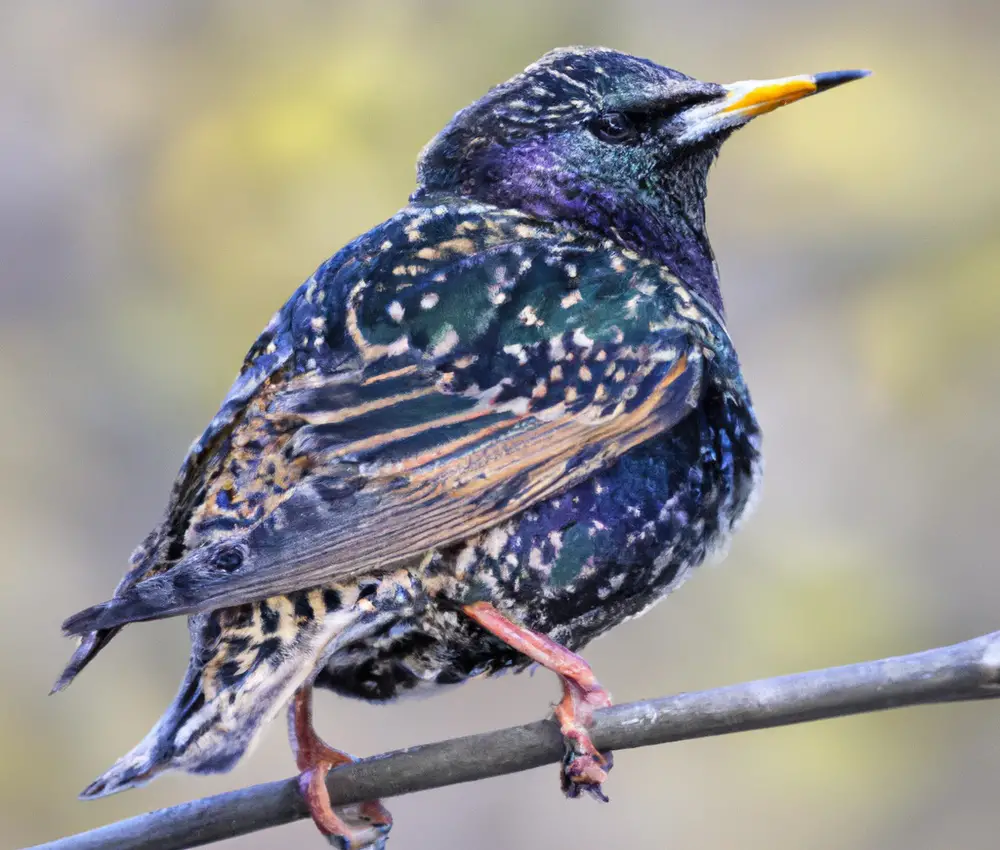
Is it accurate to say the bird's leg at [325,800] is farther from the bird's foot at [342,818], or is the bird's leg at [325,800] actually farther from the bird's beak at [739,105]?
the bird's beak at [739,105]

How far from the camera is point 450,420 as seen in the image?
2.58m

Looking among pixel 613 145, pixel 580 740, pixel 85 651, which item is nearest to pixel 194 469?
pixel 85 651

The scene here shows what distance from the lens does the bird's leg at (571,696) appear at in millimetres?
2473

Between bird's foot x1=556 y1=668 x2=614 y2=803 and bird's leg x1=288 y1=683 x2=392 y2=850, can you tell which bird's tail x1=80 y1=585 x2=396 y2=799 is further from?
bird's foot x1=556 y1=668 x2=614 y2=803

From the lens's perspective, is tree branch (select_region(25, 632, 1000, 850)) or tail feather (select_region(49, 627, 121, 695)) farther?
tail feather (select_region(49, 627, 121, 695))

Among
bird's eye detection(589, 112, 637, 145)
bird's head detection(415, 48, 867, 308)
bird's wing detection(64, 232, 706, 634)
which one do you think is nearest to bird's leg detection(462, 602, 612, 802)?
bird's wing detection(64, 232, 706, 634)

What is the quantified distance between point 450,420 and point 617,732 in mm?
667

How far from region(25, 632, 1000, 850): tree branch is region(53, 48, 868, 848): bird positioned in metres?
0.09

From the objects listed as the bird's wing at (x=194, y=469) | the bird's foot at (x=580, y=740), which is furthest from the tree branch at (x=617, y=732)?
the bird's wing at (x=194, y=469)

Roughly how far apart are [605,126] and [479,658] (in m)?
1.18

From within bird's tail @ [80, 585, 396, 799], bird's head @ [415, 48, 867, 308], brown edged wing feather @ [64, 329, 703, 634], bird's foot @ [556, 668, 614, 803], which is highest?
bird's head @ [415, 48, 867, 308]

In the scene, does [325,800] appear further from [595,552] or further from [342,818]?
[595,552]

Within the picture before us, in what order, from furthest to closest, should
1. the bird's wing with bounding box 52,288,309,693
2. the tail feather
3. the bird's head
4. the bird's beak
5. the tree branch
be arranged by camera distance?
the bird's head
the bird's beak
the bird's wing with bounding box 52,288,309,693
the tail feather
the tree branch

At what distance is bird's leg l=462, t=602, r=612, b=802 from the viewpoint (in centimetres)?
247
